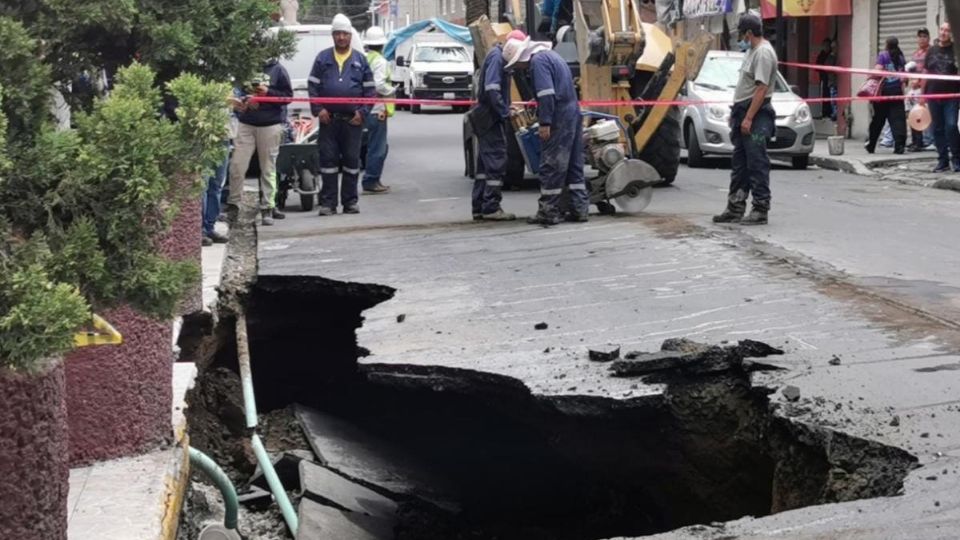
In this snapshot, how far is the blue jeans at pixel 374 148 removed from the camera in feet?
49.1

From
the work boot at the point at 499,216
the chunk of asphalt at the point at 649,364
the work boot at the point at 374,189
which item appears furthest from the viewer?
the work boot at the point at 374,189

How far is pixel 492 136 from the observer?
11.9m

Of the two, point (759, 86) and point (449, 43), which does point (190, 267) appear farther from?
point (449, 43)

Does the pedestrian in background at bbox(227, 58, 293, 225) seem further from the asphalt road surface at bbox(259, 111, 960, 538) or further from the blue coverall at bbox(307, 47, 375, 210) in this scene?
the blue coverall at bbox(307, 47, 375, 210)

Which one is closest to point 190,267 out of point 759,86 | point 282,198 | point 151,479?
point 151,479

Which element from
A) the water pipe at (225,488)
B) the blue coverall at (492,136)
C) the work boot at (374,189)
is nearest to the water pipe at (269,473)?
the water pipe at (225,488)

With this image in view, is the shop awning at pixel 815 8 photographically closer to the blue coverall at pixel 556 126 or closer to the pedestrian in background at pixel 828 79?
the pedestrian in background at pixel 828 79

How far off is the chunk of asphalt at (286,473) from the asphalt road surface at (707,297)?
2.67 feet

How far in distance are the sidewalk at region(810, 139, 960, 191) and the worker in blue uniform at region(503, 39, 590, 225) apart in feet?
20.6

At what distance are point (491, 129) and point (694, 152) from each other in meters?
7.45

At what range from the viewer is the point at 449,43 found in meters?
39.7

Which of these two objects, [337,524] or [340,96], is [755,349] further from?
[340,96]

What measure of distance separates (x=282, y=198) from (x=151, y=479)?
30.0 ft

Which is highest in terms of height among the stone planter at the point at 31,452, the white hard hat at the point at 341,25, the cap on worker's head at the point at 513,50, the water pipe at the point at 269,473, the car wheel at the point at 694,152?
the white hard hat at the point at 341,25
